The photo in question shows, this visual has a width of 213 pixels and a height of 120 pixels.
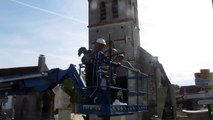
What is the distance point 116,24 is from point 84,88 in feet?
86.0

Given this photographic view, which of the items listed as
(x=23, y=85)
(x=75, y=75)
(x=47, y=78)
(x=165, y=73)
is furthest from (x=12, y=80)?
(x=165, y=73)

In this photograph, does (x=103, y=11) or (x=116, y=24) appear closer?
(x=116, y=24)

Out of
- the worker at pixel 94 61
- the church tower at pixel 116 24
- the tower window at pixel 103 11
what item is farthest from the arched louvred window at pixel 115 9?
the worker at pixel 94 61

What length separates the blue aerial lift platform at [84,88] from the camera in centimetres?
729

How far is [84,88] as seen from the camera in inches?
309

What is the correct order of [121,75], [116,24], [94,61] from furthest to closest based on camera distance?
1. [116,24]
2. [121,75]
3. [94,61]

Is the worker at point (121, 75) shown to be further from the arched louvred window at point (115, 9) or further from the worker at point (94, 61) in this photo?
the arched louvred window at point (115, 9)

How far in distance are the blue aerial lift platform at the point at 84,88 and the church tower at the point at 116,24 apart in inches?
891

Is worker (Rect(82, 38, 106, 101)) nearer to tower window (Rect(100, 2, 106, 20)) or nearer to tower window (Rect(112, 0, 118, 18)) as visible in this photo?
tower window (Rect(112, 0, 118, 18))

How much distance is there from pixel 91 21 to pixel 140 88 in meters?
26.7

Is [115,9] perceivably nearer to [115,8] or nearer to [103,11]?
[115,8]

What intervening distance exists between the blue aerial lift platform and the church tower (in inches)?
891

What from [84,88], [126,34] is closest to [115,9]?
[126,34]

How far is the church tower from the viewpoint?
32.8m
